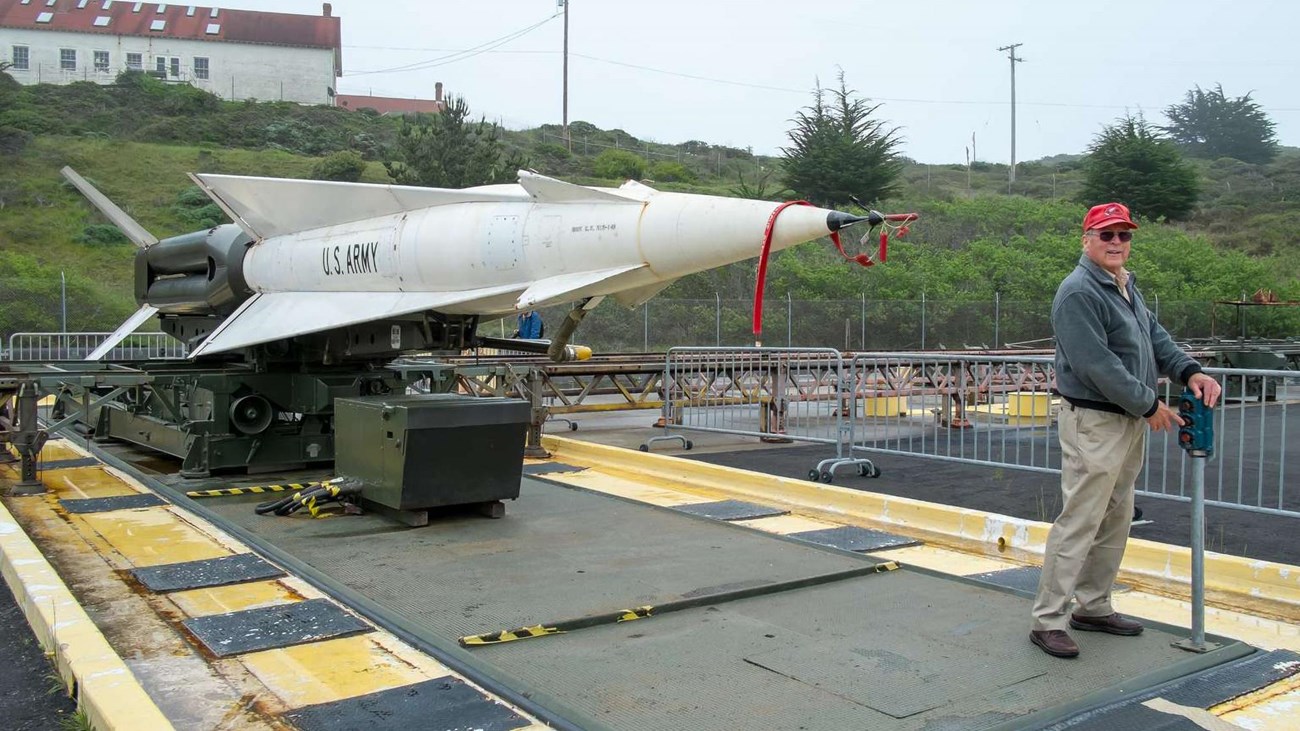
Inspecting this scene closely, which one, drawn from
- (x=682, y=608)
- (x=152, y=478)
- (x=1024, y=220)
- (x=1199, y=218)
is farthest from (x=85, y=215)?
(x=1199, y=218)

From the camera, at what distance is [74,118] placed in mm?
44062

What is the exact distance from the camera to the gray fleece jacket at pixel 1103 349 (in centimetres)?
400

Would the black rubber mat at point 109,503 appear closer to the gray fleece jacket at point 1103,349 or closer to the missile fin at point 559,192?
the missile fin at point 559,192

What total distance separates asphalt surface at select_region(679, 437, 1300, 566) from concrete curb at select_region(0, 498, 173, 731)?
5.68 meters

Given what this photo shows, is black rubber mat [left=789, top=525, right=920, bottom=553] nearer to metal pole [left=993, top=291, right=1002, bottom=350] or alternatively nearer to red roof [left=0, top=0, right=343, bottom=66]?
metal pole [left=993, top=291, right=1002, bottom=350]

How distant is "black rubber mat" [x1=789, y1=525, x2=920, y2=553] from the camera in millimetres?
6449

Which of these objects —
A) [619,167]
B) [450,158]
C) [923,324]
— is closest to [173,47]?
[619,167]

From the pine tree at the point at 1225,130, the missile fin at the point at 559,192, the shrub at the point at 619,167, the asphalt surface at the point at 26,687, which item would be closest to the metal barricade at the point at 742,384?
the missile fin at the point at 559,192

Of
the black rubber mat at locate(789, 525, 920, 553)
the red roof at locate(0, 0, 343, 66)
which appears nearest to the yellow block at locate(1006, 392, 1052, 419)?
the black rubber mat at locate(789, 525, 920, 553)

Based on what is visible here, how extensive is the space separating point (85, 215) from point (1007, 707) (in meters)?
38.4

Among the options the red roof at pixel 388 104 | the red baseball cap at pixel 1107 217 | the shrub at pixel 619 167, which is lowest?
the red baseball cap at pixel 1107 217

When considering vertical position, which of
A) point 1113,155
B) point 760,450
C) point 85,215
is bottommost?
point 760,450

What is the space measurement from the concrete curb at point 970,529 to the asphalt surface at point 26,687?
5102 mm

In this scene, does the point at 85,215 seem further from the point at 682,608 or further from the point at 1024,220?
the point at 682,608
